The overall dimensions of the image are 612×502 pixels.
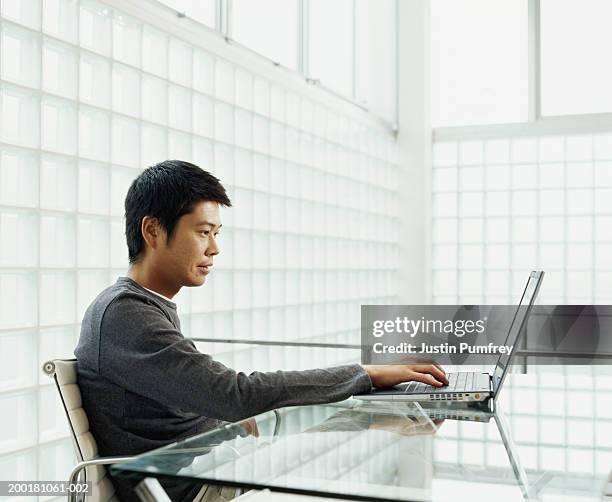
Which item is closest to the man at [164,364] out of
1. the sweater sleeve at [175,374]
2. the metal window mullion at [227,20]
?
the sweater sleeve at [175,374]

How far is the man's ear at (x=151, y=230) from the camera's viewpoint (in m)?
1.69

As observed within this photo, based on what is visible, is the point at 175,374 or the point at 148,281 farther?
the point at 148,281

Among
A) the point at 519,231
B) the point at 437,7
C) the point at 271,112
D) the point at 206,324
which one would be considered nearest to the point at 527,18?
the point at 437,7

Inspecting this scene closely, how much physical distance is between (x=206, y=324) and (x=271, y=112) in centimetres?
126

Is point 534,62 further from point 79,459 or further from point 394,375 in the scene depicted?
point 79,459

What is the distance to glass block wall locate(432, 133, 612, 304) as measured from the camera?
5.89 meters

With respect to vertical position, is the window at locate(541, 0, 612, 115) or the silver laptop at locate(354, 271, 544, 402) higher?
the window at locate(541, 0, 612, 115)

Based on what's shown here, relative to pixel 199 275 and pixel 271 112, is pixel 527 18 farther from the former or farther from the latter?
pixel 199 275

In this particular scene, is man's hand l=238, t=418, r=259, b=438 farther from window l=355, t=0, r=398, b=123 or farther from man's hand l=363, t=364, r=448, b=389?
window l=355, t=0, r=398, b=123

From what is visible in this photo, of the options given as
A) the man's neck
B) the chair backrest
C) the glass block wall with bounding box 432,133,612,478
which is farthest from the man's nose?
the glass block wall with bounding box 432,133,612,478

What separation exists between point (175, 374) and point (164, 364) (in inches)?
1.1

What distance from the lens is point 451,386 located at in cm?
172

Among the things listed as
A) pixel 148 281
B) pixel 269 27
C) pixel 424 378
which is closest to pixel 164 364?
pixel 148 281

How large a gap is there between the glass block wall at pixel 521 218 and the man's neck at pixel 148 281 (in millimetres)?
4673
